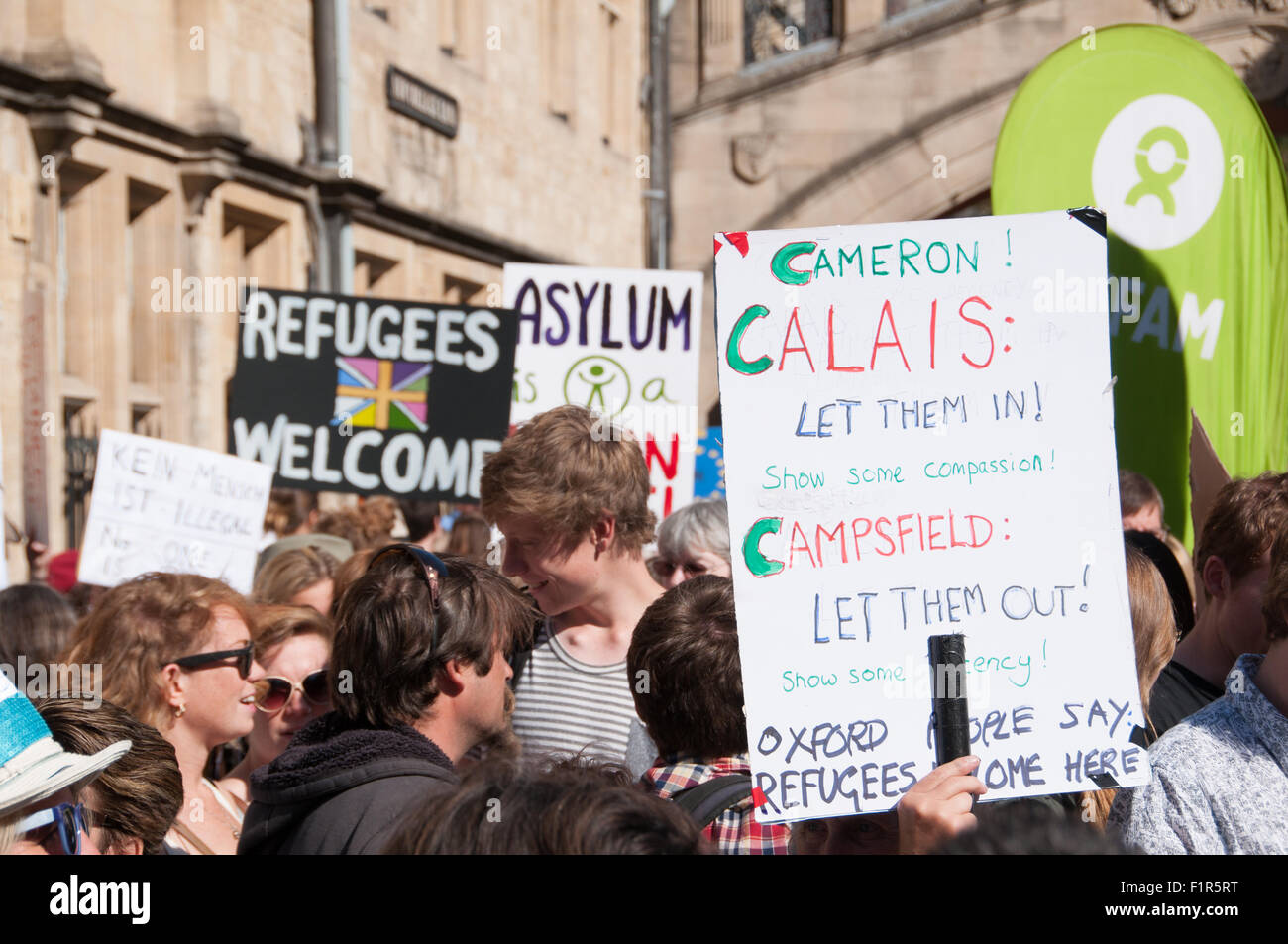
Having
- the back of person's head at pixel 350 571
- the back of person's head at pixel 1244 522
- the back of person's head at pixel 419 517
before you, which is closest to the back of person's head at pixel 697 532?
the back of person's head at pixel 350 571

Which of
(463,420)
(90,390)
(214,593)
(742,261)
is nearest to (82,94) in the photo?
(90,390)

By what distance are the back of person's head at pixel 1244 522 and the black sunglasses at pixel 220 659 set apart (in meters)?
2.01

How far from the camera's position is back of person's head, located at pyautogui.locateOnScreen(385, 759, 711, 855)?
1.52 meters

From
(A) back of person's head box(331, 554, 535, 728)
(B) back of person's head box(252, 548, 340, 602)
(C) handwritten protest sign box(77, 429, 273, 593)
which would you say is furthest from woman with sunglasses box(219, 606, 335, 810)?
(C) handwritten protest sign box(77, 429, 273, 593)

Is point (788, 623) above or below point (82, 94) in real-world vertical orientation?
below

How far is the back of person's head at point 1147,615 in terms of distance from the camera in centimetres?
295

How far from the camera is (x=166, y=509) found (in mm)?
5836

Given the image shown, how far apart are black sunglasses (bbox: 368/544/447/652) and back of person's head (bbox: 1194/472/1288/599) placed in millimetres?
1532

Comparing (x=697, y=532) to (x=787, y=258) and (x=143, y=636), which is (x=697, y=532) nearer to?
(x=143, y=636)

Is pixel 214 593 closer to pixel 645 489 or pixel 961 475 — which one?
pixel 645 489

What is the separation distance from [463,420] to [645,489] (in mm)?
2758
